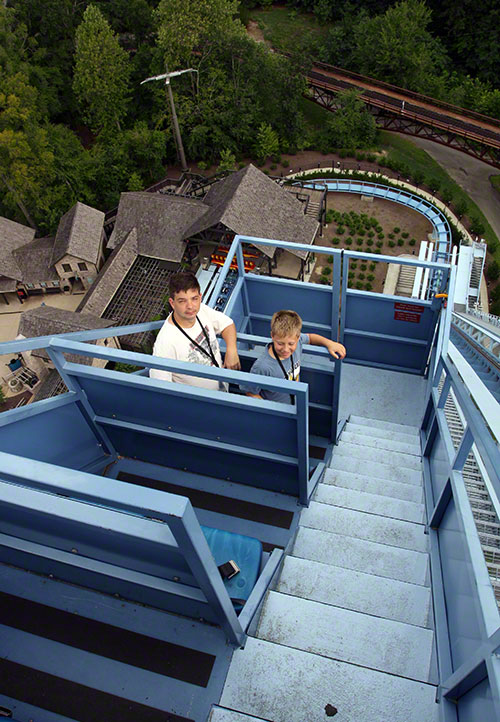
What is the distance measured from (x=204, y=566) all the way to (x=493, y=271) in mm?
21704

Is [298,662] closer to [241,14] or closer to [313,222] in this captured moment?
[313,222]

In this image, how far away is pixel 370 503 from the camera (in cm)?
529

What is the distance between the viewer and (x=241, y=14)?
122 ft

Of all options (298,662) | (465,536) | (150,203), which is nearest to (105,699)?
(298,662)

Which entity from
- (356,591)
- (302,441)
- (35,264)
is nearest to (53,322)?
(35,264)

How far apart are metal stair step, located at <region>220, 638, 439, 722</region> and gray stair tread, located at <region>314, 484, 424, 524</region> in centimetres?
191

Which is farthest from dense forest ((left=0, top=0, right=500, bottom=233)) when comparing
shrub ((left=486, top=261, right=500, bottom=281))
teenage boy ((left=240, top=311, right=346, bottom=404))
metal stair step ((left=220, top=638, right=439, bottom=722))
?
metal stair step ((left=220, top=638, right=439, bottom=722))

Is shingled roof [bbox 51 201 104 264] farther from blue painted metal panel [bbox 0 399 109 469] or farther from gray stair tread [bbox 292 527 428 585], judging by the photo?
gray stair tread [bbox 292 527 428 585]

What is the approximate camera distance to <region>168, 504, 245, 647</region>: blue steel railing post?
7.79 feet

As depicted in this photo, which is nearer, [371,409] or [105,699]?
[105,699]

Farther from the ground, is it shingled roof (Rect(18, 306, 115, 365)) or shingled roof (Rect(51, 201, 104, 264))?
shingled roof (Rect(51, 201, 104, 264))

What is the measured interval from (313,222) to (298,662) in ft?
65.5

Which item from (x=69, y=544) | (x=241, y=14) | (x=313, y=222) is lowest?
(x=69, y=544)

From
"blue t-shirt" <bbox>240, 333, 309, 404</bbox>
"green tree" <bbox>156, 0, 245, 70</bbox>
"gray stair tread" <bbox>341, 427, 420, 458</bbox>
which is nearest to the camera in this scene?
"blue t-shirt" <bbox>240, 333, 309, 404</bbox>
